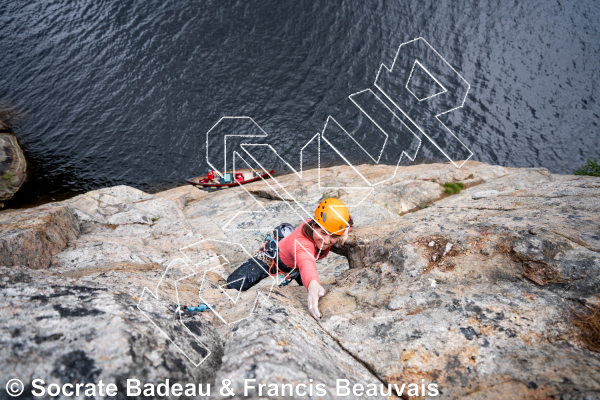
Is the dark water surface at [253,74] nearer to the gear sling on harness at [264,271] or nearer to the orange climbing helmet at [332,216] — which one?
the gear sling on harness at [264,271]

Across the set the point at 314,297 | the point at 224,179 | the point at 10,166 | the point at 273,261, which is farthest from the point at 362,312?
the point at 10,166

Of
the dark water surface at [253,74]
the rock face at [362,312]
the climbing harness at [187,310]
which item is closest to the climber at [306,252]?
the rock face at [362,312]

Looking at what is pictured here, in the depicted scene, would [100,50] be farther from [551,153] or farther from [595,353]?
[551,153]

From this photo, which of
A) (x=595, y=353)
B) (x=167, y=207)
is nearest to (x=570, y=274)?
(x=595, y=353)

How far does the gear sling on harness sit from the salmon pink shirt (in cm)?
15

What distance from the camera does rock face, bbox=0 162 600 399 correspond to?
2371mm

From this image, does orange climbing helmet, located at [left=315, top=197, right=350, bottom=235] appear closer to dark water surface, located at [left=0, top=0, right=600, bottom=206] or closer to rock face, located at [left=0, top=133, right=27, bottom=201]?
dark water surface, located at [left=0, top=0, right=600, bottom=206]

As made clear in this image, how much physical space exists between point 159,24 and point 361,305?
2500cm

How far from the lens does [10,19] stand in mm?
22891

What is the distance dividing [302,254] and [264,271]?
3.80 feet

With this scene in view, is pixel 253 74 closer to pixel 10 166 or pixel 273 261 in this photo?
pixel 10 166

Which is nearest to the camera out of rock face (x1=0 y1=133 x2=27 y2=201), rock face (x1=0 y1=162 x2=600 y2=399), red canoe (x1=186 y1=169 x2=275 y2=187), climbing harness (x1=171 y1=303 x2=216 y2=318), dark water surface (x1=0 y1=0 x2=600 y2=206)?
rock face (x1=0 y1=162 x2=600 y2=399)

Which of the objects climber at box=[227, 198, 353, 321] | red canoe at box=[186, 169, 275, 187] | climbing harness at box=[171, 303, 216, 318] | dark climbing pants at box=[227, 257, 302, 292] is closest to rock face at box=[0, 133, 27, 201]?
red canoe at box=[186, 169, 275, 187]

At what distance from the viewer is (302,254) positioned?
15.4ft
